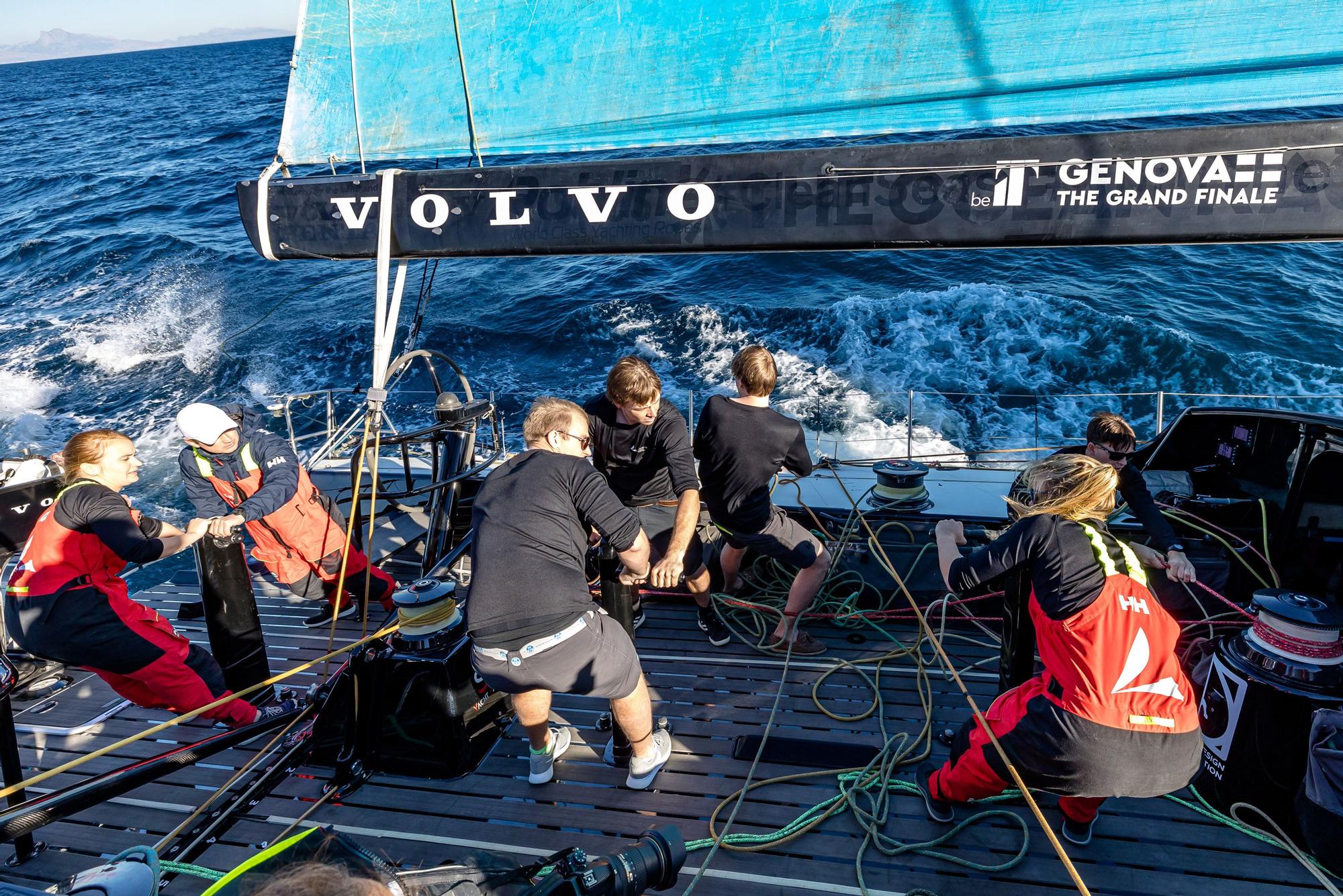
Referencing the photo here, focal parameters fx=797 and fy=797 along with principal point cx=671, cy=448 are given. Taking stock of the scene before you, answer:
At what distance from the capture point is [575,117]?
10.5ft

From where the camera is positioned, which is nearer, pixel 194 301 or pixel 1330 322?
pixel 1330 322

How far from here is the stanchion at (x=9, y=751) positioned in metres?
2.69

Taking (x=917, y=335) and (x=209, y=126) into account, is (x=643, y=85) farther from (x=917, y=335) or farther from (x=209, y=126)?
(x=209, y=126)

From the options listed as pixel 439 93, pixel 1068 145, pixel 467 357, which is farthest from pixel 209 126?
pixel 1068 145

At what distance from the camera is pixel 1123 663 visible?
223cm

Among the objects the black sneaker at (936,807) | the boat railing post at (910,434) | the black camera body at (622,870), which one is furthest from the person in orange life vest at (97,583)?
the boat railing post at (910,434)

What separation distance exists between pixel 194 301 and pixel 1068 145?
18.0m

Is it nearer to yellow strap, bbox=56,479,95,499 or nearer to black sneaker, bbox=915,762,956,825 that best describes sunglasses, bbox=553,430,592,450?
black sneaker, bbox=915,762,956,825

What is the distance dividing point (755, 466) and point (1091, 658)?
1561mm

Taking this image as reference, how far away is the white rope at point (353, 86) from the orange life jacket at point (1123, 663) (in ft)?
9.99

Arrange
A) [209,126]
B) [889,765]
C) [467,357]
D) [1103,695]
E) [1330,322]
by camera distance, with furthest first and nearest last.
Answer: [209,126], [467,357], [1330,322], [889,765], [1103,695]

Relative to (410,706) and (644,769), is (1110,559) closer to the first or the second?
(644,769)

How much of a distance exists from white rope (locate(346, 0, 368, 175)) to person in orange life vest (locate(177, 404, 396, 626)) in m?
1.47

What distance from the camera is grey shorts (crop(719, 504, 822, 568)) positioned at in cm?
362
